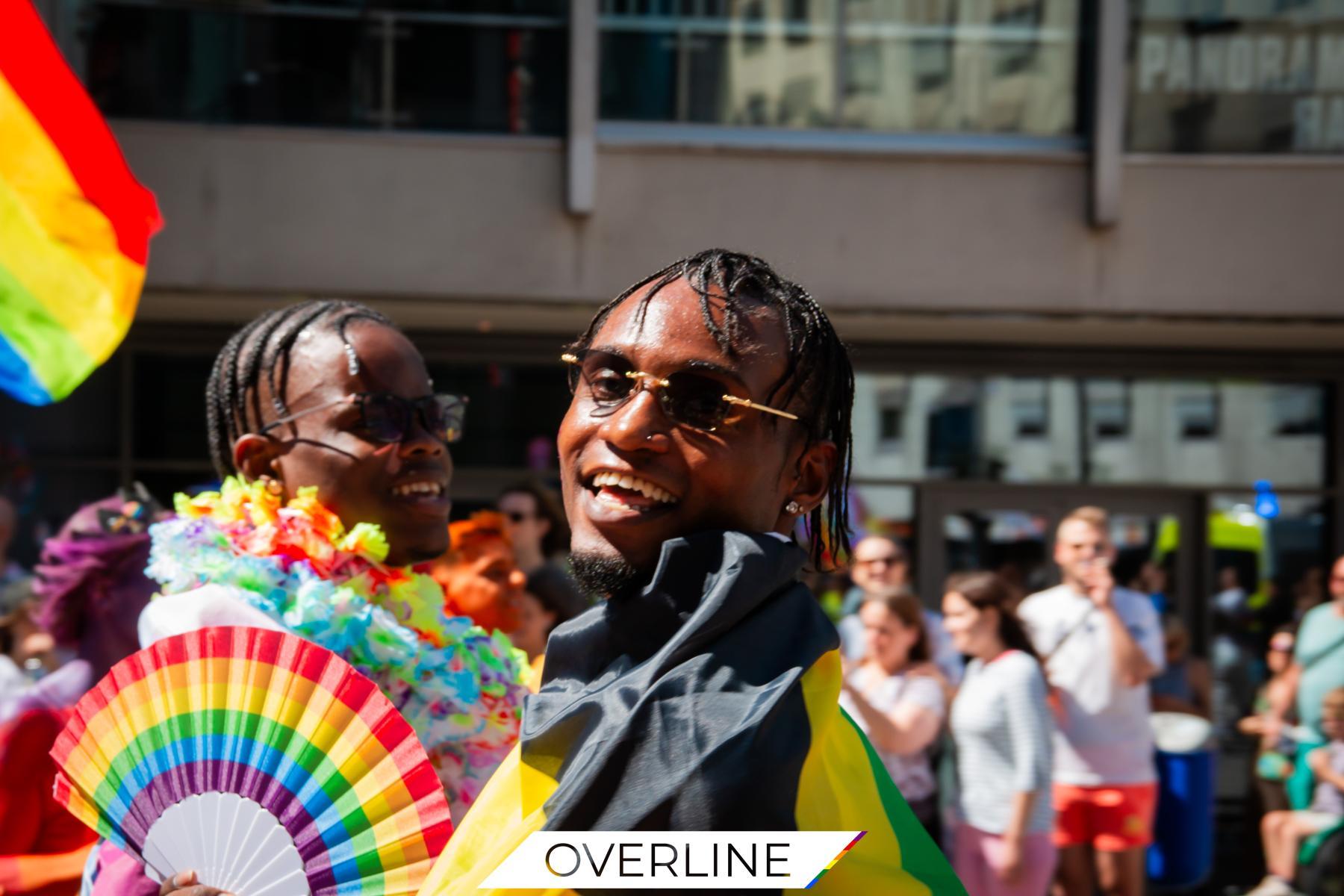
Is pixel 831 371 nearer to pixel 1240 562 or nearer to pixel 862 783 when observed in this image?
pixel 862 783

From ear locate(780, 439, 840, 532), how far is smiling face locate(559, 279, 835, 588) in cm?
3

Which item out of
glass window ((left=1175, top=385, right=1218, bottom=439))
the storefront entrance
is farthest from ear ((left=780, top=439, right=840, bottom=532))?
glass window ((left=1175, top=385, right=1218, bottom=439))

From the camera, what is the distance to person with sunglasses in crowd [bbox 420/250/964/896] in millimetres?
1417

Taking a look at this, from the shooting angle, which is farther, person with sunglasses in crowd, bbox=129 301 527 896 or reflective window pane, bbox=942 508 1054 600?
reflective window pane, bbox=942 508 1054 600

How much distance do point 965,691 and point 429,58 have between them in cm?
622

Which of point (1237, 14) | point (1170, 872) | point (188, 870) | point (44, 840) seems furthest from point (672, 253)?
point (188, 870)

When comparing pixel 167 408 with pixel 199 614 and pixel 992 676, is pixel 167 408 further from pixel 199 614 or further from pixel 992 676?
pixel 199 614

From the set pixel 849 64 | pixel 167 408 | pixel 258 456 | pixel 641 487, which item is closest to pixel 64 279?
pixel 258 456

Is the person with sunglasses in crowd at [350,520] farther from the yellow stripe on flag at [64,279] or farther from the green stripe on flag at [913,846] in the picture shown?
Result: the green stripe on flag at [913,846]

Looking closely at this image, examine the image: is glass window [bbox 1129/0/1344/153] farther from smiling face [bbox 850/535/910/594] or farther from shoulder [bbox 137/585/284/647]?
shoulder [bbox 137/585/284/647]

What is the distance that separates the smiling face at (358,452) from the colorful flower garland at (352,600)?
5 cm

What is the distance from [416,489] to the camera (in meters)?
2.67

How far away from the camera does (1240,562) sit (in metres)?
10.4

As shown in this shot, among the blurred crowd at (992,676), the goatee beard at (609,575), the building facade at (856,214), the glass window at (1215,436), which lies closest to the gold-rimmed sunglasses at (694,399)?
the goatee beard at (609,575)
